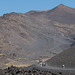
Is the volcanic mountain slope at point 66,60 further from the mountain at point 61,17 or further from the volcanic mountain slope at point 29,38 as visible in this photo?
the mountain at point 61,17

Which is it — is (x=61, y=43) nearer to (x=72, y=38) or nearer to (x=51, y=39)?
(x=51, y=39)

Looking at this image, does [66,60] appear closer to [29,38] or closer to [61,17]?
[29,38]

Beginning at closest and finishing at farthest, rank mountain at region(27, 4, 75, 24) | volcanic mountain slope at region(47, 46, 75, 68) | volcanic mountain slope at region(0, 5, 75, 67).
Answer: volcanic mountain slope at region(47, 46, 75, 68)
volcanic mountain slope at region(0, 5, 75, 67)
mountain at region(27, 4, 75, 24)

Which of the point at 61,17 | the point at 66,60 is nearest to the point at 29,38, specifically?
the point at 61,17

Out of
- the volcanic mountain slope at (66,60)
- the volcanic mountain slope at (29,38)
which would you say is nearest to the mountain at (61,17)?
the volcanic mountain slope at (29,38)

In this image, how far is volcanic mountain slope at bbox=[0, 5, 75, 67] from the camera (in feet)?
305

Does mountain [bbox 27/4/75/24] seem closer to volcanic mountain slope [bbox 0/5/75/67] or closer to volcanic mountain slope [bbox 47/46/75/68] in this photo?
volcanic mountain slope [bbox 0/5/75/67]

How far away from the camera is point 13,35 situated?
11012 centimetres

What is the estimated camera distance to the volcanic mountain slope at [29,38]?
92.9 m

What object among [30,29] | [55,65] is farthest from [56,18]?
[55,65]

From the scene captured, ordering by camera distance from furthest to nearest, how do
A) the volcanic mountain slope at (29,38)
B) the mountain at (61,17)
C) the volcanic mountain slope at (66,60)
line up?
the mountain at (61,17), the volcanic mountain slope at (29,38), the volcanic mountain slope at (66,60)

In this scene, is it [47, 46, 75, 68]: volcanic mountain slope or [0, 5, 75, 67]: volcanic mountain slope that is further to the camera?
[0, 5, 75, 67]: volcanic mountain slope

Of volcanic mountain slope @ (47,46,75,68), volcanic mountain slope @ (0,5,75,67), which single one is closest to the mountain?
volcanic mountain slope @ (0,5,75,67)

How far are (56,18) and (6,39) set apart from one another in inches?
3162
